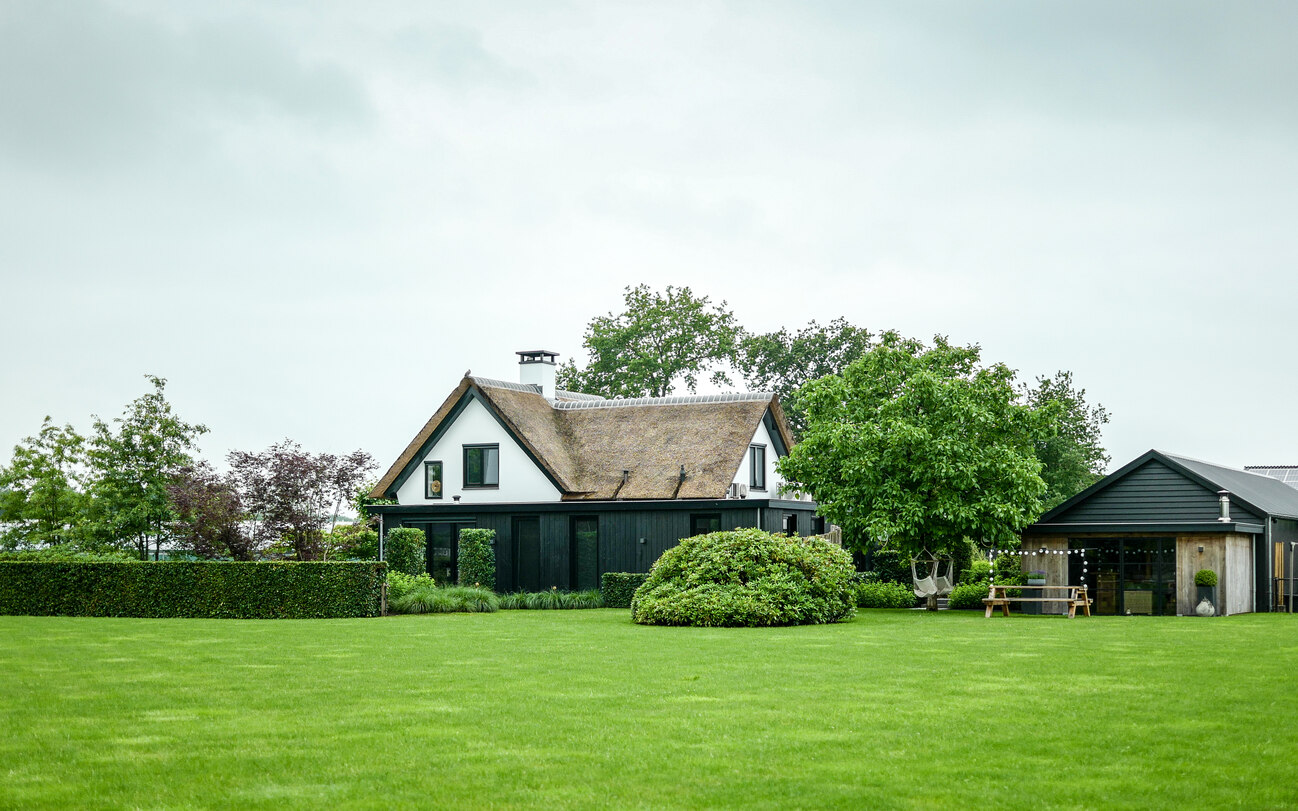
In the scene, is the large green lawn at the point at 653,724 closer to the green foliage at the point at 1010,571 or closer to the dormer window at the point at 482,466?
the green foliage at the point at 1010,571

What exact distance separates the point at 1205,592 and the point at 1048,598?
3.55 meters

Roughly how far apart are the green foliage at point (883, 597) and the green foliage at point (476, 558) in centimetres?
1065

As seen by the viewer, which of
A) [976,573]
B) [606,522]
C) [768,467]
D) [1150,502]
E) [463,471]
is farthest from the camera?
[768,467]

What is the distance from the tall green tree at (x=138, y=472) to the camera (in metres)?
45.1

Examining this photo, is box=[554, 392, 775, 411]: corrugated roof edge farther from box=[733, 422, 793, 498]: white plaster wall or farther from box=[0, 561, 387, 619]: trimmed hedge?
box=[0, 561, 387, 619]: trimmed hedge

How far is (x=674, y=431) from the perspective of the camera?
4016cm

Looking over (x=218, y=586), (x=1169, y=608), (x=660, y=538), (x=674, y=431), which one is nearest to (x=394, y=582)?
(x=218, y=586)

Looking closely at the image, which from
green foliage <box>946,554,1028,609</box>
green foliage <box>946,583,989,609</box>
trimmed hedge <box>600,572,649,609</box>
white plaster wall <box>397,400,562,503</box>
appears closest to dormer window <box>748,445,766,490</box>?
trimmed hedge <box>600,572,649,609</box>

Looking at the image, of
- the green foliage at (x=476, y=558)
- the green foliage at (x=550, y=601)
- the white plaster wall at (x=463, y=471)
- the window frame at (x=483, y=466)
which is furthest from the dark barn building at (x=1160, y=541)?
the window frame at (x=483, y=466)

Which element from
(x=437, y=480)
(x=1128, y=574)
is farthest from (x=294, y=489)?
(x=1128, y=574)

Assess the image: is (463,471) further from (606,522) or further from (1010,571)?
(1010,571)

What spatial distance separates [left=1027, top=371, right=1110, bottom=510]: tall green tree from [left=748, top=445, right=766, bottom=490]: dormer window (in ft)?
47.8

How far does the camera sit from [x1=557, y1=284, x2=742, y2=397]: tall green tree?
206ft

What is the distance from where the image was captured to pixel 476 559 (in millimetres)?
36844
